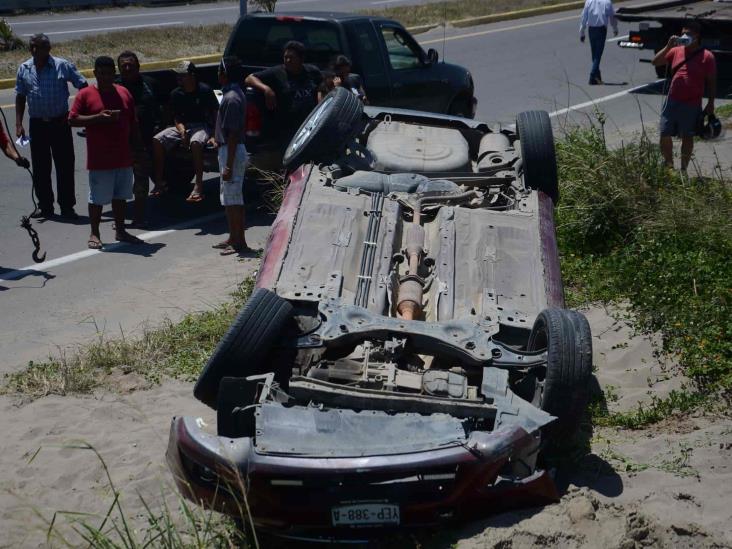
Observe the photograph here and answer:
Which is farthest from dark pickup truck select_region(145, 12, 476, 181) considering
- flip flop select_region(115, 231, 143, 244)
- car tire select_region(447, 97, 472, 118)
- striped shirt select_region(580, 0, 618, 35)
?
striped shirt select_region(580, 0, 618, 35)

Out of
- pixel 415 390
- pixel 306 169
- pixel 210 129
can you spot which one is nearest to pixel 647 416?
pixel 415 390

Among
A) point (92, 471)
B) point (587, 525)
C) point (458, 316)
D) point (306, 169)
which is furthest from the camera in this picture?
point (306, 169)

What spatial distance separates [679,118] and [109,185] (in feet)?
19.9

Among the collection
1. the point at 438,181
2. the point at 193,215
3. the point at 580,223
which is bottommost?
the point at 193,215

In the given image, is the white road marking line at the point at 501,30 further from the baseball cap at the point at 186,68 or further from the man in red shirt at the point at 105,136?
the man in red shirt at the point at 105,136

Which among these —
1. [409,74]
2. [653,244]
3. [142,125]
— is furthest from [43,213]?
[653,244]

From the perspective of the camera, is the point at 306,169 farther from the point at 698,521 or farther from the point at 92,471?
the point at 698,521

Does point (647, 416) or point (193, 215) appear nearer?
point (647, 416)

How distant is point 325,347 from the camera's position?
543 centimetres

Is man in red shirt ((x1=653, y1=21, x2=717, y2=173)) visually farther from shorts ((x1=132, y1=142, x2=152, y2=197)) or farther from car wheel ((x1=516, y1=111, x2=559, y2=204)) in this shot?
shorts ((x1=132, y1=142, x2=152, y2=197))

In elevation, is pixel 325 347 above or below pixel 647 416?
above

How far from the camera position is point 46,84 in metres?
10.3

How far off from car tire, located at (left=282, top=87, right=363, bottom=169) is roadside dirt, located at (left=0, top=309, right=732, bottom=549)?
226 cm

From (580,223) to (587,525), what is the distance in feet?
15.7
